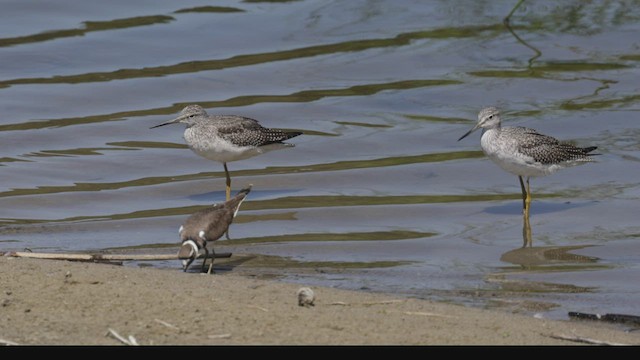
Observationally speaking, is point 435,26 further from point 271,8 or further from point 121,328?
point 121,328

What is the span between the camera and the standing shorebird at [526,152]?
11492mm

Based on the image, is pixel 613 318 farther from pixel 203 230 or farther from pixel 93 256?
pixel 93 256

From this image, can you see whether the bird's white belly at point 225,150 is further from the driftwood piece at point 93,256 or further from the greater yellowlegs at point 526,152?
the driftwood piece at point 93,256

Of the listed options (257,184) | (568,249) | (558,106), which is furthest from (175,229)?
(558,106)

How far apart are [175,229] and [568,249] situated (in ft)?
10.7

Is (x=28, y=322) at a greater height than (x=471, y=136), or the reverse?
(x=28, y=322)

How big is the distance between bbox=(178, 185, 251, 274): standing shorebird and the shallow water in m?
0.42

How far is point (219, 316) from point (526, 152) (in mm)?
4996

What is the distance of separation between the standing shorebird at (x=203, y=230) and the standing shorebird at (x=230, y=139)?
2.58m

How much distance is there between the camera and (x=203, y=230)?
29.7 ft

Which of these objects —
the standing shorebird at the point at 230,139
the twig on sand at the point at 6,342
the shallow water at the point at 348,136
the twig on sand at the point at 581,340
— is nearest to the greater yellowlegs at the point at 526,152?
the shallow water at the point at 348,136

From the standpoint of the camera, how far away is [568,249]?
10102 mm

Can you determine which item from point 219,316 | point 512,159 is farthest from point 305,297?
point 512,159

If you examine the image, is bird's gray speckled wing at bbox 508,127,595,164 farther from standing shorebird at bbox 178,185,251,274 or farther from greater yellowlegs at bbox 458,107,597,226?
standing shorebird at bbox 178,185,251,274
